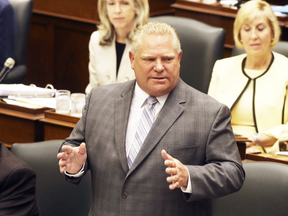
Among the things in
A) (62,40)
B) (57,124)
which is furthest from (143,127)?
(62,40)

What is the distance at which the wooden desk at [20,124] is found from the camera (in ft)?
7.83

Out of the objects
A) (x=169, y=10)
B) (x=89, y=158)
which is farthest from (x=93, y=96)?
(x=169, y=10)

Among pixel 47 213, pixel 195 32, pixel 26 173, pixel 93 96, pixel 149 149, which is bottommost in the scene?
pixel 47 213

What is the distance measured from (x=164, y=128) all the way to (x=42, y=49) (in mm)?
3109

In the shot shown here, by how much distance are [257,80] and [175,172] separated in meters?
1.41

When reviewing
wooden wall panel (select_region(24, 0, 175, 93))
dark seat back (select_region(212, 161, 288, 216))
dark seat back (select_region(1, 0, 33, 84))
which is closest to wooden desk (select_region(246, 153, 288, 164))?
dark seat back (select_region(212, 161, 288, 216))

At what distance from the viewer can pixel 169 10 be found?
4.16m

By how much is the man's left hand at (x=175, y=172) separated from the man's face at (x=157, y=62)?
26 cm

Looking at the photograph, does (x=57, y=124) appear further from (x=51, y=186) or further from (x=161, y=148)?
(x=161, y=148)

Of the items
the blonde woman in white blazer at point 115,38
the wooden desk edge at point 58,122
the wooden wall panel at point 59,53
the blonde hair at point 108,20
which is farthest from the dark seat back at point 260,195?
the wooden wall panel at point 59,53

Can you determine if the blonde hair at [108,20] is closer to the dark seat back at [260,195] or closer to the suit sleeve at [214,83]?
the suit sleeve at [214,83]

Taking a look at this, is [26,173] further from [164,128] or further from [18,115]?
[18,115]

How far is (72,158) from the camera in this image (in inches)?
58.9

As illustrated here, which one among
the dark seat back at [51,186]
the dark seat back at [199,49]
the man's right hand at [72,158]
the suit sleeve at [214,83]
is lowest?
the dark seat back at [51,186]
